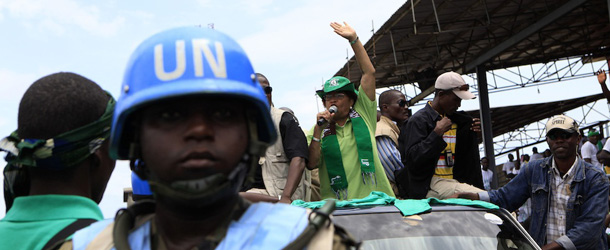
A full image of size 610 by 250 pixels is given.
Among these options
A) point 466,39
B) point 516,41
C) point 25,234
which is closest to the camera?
point 25,234

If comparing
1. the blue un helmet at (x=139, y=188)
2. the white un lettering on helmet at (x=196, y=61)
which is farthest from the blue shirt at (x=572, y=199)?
the white un lettering on helmet at (x=196, y=61)

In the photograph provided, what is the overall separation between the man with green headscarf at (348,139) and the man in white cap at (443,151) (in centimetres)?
33

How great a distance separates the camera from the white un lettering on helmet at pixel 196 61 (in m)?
1.66

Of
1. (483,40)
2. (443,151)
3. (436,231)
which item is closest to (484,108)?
(483,40)

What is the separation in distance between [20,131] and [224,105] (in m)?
1.00

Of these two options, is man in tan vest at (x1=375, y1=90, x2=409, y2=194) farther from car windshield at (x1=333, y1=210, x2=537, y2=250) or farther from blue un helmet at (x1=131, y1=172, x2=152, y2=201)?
blue un helmet at (x1=131, y1=172, x2=152, y2=201)

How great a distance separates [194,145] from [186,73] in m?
0.17

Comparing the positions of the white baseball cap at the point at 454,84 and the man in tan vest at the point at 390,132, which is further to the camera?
the man in tan vest at the point at 390,132

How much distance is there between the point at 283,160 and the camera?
549 cm

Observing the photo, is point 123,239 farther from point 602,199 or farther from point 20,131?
point 602,199

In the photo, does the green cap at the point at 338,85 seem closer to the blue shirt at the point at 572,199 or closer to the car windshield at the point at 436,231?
the blue shirt at the point at 572,199

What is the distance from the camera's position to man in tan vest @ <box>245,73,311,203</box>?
5336mm

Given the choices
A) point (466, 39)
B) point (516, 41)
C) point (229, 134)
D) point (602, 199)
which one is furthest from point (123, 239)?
point (466, 39)

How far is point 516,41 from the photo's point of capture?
2022cm
